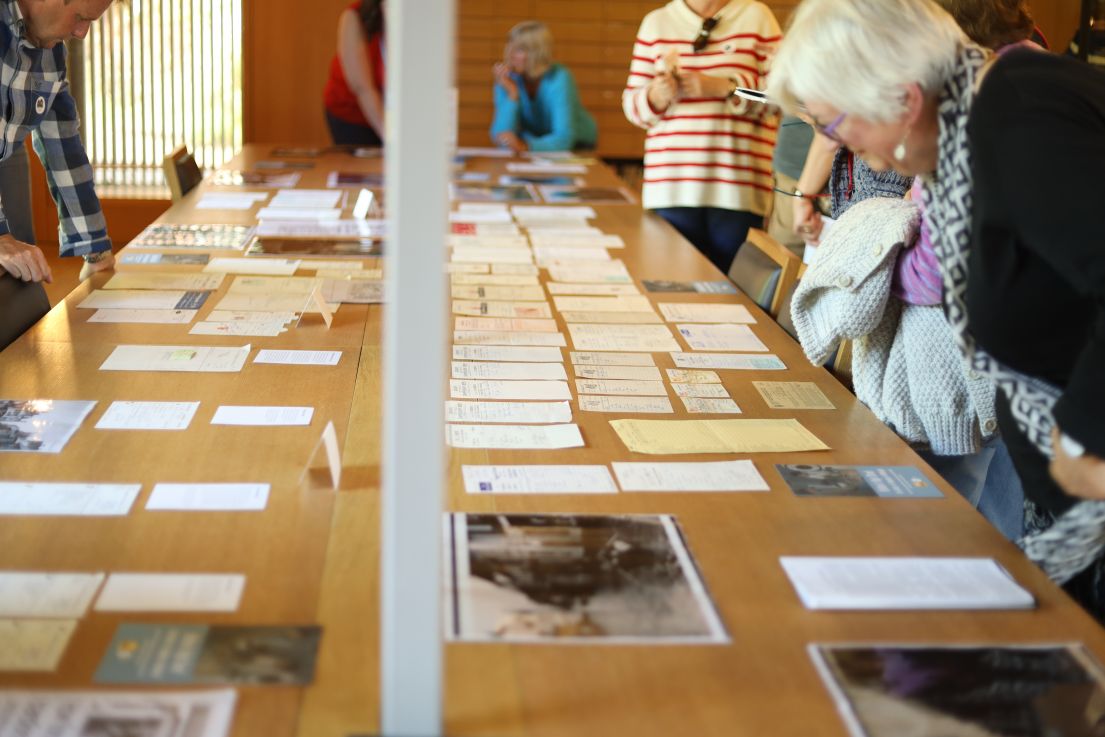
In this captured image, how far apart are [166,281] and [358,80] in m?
2.76

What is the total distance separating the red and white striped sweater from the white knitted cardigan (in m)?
1.69

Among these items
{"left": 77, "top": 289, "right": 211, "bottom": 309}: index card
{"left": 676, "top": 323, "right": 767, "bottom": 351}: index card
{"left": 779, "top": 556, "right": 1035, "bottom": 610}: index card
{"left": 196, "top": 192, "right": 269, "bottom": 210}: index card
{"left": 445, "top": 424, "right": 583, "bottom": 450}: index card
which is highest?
{"left": 196, "top": 192, "right": 269, "bottom": 210}: index card

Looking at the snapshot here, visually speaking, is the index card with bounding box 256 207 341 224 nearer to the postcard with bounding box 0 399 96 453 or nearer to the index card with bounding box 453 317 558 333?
the index card with bounding box 453 317 558 333

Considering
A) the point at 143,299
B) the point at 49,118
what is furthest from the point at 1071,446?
the point at 49,118

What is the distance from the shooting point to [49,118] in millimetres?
2902

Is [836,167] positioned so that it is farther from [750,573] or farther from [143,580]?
[143,580]

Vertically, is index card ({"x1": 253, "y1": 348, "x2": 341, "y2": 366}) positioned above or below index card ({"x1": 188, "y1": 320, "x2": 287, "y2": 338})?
below

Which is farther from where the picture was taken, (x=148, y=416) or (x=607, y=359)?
(x=607, y=359)

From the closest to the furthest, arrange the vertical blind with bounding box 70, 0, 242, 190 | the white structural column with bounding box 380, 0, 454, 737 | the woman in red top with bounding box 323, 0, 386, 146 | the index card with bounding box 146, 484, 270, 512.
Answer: the white structural column with bounding box 380, 0, 454, 737 < the index card with bounding box 146, 484, 270, 512 < the woman in red top with bounding box 323, 0, 386, 146 < the vertical blind with bounding box 70, 0, 242, 190

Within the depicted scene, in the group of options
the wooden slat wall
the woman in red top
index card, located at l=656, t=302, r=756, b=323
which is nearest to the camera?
index card, located at l=656, t=302, r=756, b=323

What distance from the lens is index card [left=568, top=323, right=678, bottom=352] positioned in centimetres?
254

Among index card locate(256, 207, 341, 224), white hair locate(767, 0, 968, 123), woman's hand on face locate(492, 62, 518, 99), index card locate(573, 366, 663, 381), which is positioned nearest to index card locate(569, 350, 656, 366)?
index card locate(573, 366, 663, 381)

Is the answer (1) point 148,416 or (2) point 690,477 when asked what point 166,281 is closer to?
(1) point 148,416

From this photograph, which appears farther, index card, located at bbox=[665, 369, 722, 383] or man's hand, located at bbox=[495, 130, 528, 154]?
man's hand, located at bbox=[495, 130, 528, 154]
